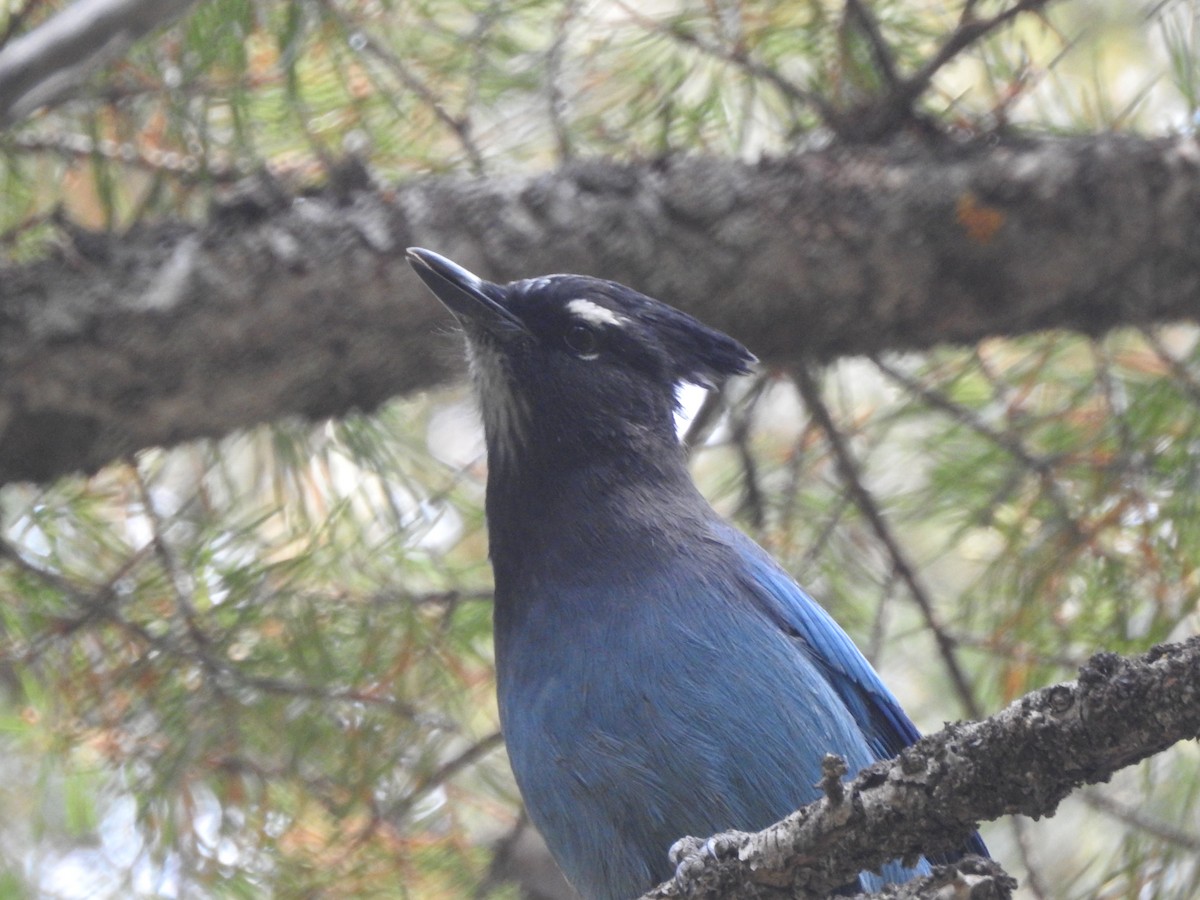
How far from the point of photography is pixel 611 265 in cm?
349

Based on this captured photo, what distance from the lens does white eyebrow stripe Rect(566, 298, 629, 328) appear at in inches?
125

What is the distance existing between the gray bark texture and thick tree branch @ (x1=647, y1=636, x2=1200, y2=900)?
1837 mm

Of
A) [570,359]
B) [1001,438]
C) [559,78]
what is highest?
[559,78]

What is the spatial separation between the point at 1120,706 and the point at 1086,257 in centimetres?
215

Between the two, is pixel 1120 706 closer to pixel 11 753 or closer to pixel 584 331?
pixel 584 331

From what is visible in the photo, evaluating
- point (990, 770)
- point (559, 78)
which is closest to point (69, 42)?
point (559, 78)

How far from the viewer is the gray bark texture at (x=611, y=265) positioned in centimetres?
333

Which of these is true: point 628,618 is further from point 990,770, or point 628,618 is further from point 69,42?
point 69,42

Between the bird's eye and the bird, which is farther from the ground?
the bird's eye

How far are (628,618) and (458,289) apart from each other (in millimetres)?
791

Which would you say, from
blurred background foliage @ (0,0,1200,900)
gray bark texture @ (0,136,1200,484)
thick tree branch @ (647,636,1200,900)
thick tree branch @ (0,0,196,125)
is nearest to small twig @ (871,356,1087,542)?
blurred background foliage @ (0,0,1200,900)

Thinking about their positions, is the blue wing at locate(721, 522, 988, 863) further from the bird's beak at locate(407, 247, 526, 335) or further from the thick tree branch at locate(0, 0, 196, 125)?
the thick tree branch at locate(0, 0, 196, 125)

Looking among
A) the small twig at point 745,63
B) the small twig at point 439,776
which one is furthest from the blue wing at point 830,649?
the small twig at point 745,63

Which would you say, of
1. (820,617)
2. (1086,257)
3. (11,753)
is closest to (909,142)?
(1086,257)
